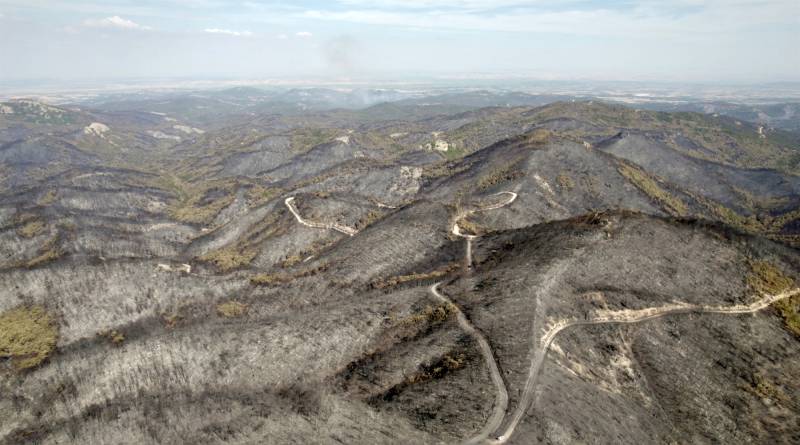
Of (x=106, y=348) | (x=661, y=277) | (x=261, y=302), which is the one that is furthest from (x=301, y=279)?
(x=661, y=277)

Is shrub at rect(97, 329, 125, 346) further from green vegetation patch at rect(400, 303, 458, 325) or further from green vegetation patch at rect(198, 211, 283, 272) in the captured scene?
green vegetation patch at rect(400, 303, 458, 325)

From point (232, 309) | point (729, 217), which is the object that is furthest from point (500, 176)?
point (232, 309)

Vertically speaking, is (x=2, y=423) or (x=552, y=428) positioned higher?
(x=552, y=428)

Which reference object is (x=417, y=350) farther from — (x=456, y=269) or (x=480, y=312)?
(x=456, y=269)

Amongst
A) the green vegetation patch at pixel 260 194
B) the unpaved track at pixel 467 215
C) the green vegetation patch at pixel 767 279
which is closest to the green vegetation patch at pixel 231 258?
the unpaved track at pixel 467 215

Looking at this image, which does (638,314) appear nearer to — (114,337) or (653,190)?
(114,337)

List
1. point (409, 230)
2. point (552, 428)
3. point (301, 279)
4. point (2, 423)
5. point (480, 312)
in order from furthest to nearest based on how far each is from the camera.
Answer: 1. point (409, 230)
2. point (301, 279)
3. point (480, 312)
4. point (2, 423)
5. point (552, 428)
